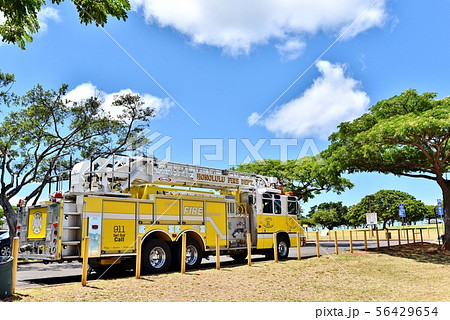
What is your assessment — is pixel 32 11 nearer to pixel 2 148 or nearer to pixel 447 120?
pixel 447 120

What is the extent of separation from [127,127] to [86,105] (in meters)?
3.01

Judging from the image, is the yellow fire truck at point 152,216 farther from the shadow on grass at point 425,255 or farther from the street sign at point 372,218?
the street sign at point 372,218

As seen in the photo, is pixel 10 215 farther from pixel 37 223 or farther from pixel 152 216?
pixel 152 216

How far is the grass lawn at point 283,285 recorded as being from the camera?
9.18 m

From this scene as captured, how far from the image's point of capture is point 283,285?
11.3 metres

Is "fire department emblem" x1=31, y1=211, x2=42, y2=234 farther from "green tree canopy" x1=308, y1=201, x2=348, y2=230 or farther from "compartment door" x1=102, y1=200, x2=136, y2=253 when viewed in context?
"green tree canopy" x1=308, y1=201, x2=348, y2=230

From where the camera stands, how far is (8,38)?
369 inches

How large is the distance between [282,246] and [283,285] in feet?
22.7

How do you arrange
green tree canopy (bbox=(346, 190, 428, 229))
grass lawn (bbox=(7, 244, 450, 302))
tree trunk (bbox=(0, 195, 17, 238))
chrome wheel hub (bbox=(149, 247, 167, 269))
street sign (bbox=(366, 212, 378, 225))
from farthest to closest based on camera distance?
1. green tree canopy (bbox=(346, 190, 428, 229))
2. street sign (bbox=(366, 212, 378, 225))
3. tree trunk (bbox=(0, 195, 17, 238))
4. chrome wheel hub (bbox=(149, 247, 167, 269))
5. grass lawn (bbox=(7, 244, 450, 302))

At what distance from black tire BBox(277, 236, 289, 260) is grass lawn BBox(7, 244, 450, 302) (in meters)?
1.69

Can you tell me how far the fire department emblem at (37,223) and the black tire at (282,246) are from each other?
979 centimetres

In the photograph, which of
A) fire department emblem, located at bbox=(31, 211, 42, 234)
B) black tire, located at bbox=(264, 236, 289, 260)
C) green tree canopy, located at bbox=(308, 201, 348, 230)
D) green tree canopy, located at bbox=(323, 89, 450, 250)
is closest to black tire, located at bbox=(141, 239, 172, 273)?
fire department emblem, located at bbox=(31, 211, 42, 234)

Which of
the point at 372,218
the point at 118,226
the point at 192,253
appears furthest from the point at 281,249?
the point at 372,218

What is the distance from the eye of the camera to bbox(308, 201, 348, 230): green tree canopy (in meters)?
89.6
